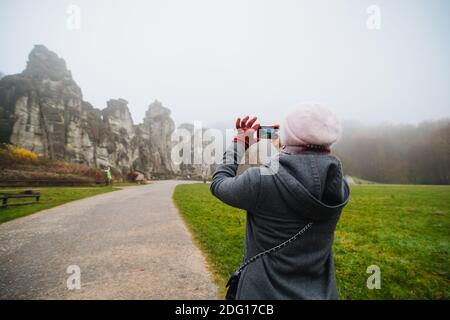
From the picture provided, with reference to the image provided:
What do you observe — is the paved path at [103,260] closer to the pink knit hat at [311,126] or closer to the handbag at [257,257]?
the handbag at [257,257]

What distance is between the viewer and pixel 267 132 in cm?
183

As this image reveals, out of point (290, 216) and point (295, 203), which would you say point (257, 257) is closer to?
point (290, 216)

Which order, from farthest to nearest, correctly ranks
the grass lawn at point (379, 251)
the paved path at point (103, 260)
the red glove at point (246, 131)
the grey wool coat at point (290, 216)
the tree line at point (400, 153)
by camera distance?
the tree line at point (400, 153)
the grass lawn at point (379, 251)
the paved path at point (103, 260)
the red glove at point (246, 131)
the grey wool coat at point (290, 216)

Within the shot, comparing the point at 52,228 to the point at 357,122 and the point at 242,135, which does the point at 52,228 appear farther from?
the point at 357,122

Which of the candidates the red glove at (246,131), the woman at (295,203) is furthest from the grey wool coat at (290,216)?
the red glove at (246,131)

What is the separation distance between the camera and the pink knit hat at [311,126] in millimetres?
1441

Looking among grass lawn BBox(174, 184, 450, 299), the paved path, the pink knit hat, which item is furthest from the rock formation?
the pink knit hat

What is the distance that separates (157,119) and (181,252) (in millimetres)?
99050

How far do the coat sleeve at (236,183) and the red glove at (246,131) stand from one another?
0.06 metres

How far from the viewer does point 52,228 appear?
8.05m

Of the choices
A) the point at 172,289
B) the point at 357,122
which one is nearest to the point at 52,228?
the point at 172,289

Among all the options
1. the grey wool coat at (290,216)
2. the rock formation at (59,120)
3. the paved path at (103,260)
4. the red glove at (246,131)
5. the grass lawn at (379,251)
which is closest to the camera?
the grey wool coat at (290,216)
